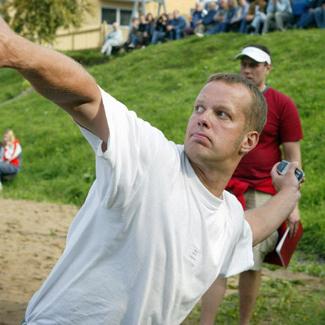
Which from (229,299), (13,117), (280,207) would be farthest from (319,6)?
(280,207)

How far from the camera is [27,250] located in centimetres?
784

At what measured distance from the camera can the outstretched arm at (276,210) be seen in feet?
10.5

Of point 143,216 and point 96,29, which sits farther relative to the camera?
point 96,29

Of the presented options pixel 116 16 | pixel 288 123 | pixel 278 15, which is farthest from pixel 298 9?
pixel 116 16

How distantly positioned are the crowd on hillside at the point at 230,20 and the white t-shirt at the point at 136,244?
51.4 ft

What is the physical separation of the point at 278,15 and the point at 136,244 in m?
17.3

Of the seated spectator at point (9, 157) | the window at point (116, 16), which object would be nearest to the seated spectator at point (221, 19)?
the seated spectator at point (9, 157)

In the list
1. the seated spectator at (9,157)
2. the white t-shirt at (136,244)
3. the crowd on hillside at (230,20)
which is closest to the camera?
the white t-shirt at (136,244)

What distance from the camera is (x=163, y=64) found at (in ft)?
65.0

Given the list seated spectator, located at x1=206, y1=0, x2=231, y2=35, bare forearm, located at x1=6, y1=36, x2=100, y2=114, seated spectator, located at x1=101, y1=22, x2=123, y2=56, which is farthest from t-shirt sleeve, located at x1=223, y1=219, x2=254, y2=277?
seated spectator, located at x1=101, y1=22, x2=123, y2=56

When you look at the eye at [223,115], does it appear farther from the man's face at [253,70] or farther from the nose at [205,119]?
the man's face at [253,70]

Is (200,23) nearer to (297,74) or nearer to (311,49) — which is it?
(311,49)

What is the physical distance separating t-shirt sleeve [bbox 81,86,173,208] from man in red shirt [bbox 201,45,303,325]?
2876mm

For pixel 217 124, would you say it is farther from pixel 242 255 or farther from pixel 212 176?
pixel 242 255
